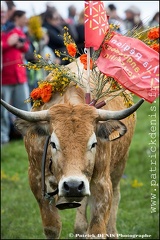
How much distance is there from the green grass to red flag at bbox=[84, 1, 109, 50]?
273cm

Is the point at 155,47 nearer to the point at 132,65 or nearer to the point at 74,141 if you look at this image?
the point at 132,65

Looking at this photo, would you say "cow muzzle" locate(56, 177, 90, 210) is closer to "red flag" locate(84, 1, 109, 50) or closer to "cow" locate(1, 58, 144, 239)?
"cow" locate(1, 58, 144, 239)

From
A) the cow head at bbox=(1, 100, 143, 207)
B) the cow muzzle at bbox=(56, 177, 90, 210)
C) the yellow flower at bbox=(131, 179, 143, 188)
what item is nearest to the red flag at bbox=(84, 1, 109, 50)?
the cow head at bbox=(1, 100, 143, 207)

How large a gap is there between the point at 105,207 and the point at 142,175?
4.49 metres

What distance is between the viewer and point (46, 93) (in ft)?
26.6

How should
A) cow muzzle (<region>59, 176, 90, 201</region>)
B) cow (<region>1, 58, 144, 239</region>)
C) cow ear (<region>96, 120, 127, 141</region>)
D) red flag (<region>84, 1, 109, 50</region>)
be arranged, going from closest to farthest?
1. cow muzzle (<region>59, 176, 90, 201</region>)
2. cow (<region>1, 58, 144, 239</region>)
3. cow ear (<region>96, 120, 127, 141</region>)
4. red flag (<region>84, 1, 109, 50</region>)

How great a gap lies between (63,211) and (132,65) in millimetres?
3364

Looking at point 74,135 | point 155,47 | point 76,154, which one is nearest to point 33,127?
point 74,135

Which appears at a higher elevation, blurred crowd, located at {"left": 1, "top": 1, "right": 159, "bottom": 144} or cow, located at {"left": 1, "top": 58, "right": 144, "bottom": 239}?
blurred crowd, located at {"left": 1, "top": 1, "right": 159, "bottom": 144}

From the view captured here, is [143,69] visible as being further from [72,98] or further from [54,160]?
[54,160]

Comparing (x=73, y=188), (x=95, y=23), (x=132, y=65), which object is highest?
(x=95, y=23)

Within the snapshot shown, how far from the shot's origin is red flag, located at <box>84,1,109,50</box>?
804 cm

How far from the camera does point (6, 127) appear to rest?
1505 centimetres

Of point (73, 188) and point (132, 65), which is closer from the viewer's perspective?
point (73, 188)
